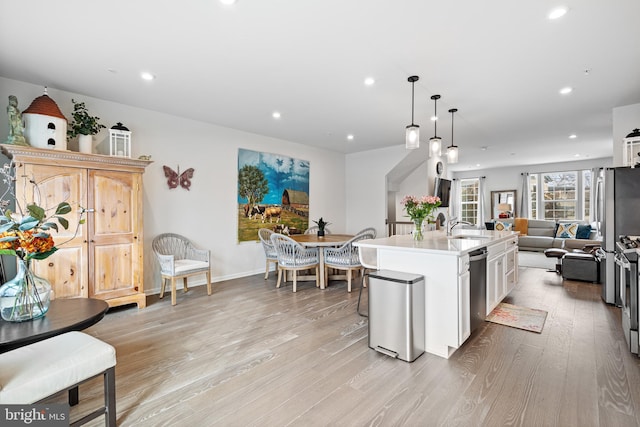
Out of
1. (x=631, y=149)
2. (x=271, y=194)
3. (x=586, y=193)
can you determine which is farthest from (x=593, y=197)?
(x=271, y=194)

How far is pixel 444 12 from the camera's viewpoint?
7.26ft

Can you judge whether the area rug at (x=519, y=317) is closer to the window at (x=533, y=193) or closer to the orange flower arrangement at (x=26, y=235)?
the orange flower arrangement at (x=26, y=235)

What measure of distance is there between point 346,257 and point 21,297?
355 centimetres

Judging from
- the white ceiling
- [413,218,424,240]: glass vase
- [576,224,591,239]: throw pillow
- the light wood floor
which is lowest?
the light wood floor

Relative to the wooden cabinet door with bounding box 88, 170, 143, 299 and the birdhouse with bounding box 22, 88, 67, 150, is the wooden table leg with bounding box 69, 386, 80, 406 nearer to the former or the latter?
the wooden cabinet door with bounding box 88, 170, 143, 299

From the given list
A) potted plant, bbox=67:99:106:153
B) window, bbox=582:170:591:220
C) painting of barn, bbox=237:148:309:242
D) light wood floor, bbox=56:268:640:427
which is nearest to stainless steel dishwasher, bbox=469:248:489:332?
light wood floor, bbox=56:268:640:427

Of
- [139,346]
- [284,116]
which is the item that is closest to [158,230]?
[139,346]

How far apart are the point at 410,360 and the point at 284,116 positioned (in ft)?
12.2

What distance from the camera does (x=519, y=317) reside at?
3383mm

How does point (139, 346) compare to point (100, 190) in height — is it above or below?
below

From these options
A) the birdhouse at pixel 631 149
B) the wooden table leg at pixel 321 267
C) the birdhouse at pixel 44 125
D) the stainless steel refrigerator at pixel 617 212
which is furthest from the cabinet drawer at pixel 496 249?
the birdhouse at pixel 44 125

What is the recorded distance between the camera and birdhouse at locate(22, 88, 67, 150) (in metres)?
3.15

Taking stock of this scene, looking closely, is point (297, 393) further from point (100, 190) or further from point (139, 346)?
point (100, 190)

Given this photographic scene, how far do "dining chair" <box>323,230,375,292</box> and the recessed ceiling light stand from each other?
316 centimetres
